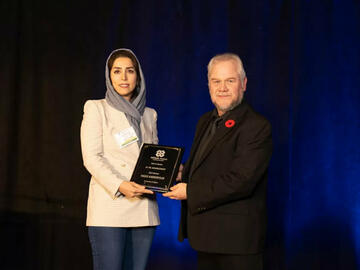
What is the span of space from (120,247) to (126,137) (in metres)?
0.60

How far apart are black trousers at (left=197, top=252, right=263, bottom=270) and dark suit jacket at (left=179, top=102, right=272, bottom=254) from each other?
38 mm

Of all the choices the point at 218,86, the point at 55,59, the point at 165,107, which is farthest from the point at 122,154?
the point at 55,59

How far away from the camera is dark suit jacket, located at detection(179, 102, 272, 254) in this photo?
219 centimetres

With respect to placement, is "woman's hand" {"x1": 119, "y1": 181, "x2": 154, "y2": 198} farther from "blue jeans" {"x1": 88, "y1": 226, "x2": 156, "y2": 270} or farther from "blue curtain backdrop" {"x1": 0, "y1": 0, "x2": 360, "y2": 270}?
"blue curtain backdrop" {"x1": 0, "y1": 0, "x2": 360, "y2": 270}

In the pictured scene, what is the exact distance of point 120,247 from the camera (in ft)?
8.06

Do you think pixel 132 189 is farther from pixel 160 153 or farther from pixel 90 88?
pixel 90 88

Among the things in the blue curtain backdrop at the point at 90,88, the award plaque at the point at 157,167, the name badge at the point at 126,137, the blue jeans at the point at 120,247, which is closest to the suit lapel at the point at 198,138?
the award plaque at the point at 157,167

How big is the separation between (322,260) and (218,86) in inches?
85.4

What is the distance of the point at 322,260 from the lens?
12.5ft

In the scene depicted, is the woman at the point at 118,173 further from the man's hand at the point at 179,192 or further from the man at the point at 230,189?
the man at the point at 230,189

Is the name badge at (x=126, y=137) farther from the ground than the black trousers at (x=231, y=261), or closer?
farther from the ground

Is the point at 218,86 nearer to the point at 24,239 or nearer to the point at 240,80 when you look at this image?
the point at 240,80

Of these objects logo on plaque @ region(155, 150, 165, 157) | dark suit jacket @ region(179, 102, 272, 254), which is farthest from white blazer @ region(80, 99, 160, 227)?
dark suit jacket @ region(179, 102, 272, 254)

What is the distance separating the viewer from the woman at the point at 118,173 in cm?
244
